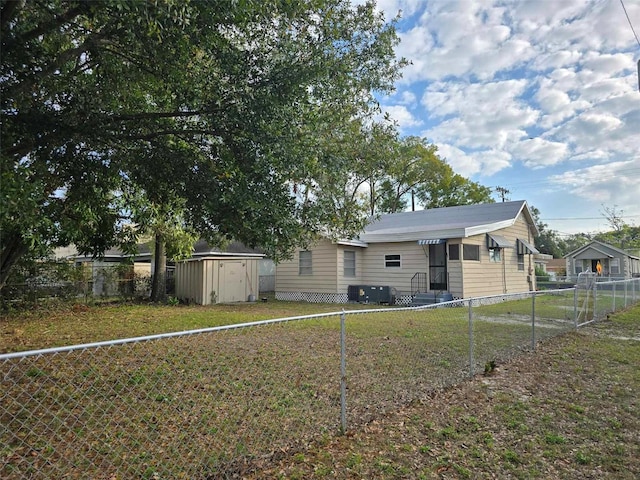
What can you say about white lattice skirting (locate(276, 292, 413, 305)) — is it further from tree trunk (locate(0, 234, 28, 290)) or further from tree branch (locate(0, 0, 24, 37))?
tree branch (locate(0, 0, 24, 37))

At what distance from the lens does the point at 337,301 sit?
1566 centimetres

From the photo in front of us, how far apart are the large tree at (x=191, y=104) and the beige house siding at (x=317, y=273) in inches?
368

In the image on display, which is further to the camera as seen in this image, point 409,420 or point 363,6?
point 363,6

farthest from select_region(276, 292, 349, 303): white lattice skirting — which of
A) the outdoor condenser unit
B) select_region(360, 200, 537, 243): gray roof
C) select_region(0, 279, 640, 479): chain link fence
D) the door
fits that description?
select_region(0, 279, 640, 479): chain link fence

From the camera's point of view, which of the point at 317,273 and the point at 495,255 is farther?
the point at 317,273

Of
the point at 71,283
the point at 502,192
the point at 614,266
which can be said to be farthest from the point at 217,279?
the point at 614,266

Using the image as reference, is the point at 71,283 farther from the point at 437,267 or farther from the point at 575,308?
the point at 575,308

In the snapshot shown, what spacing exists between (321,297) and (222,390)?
37.9 feet

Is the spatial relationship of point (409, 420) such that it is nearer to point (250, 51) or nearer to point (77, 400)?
point (77, 400)

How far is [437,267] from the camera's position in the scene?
15.1 metres

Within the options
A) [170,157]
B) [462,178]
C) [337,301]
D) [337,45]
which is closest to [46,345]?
[170,157]

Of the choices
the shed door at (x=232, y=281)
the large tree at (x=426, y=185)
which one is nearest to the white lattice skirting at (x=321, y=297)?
the shed door at (x=232, y=281)

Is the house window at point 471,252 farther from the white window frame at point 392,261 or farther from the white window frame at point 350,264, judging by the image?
the white window frame at point 350,264

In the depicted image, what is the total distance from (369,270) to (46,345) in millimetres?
11551
